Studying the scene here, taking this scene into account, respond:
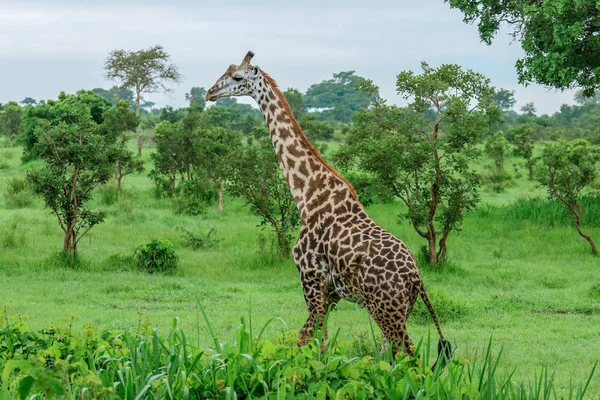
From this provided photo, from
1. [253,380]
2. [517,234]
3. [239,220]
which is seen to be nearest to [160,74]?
[239,220]

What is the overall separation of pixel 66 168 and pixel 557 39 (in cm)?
926

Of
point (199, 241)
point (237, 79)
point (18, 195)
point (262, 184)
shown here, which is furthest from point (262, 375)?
point (18, 195)

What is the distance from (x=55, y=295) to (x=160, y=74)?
114ft

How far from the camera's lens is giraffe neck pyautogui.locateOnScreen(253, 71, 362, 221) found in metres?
6.81

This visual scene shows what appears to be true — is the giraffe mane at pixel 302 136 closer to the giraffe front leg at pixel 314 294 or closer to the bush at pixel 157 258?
the giraffe front leg at pixel 314 294

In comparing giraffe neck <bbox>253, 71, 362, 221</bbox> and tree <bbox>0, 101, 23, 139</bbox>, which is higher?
tree <bbox>0, 101, 23, 139</bbox>

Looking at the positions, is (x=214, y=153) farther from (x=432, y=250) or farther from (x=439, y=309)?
(x=439, y=309)

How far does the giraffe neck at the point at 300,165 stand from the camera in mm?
6812

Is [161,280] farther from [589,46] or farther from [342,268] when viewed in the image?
[589,46]

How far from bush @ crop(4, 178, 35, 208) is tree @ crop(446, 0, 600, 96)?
11.8 meters

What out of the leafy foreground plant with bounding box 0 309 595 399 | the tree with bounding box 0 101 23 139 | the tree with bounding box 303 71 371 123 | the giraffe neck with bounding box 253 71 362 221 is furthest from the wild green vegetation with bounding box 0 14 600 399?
the tree with bounding box 303 71 371 123

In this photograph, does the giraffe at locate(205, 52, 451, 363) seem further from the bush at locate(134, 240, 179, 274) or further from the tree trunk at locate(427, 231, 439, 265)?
the tree trunk at locate(427, 231, 439, 265)

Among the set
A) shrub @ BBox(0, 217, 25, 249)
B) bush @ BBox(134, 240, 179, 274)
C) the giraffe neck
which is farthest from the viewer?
shrub @ BBox(0, 217, 25, 249)

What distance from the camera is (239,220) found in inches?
782
